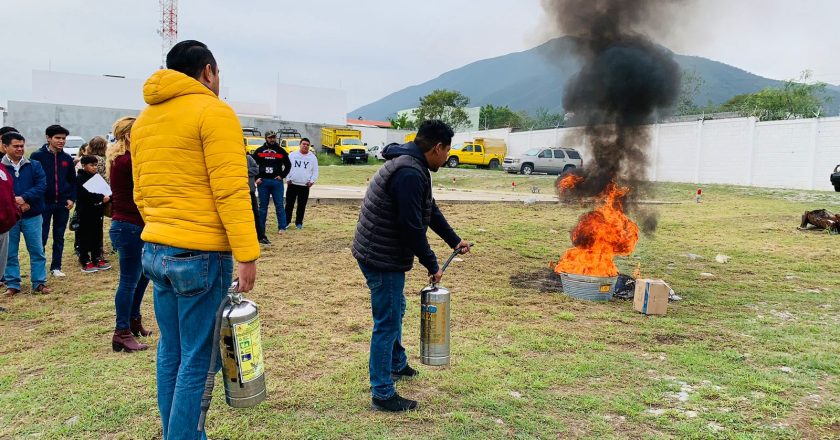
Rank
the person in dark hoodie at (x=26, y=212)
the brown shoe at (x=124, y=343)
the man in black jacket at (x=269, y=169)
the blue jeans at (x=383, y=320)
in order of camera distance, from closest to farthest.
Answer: the blue jeans at (x=383, y=320)
the brown shoe at (x=124, y=343)
the person in dark hoodie at (x=26, y=212)
the man in black jacket at (x=269, y=169)

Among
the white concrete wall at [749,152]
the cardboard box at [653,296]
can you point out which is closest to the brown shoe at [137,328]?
the cardboard box at [653,296]

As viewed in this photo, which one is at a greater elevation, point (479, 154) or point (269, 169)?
point (479, 154)

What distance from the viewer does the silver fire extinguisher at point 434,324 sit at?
3363 mm

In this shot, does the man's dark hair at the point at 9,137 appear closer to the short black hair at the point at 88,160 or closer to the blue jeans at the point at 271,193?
the short black hair at the point at 88,160

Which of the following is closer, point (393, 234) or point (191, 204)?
point (191, 204)

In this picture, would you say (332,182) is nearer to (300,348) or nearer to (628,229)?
(628,229)

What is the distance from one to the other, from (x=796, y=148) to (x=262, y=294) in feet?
76.8

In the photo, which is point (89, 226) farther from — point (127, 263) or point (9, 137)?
point (127, 263)

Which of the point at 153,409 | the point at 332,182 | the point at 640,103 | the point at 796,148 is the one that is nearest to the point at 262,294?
the point at 153,409

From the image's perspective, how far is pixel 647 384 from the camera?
12.0ft

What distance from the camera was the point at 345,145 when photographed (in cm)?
3416

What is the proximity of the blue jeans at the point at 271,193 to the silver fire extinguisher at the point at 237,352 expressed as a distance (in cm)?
628

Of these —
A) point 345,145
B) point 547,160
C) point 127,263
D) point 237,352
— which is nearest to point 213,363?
point 237,352

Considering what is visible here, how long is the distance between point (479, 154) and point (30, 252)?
28423 mm
